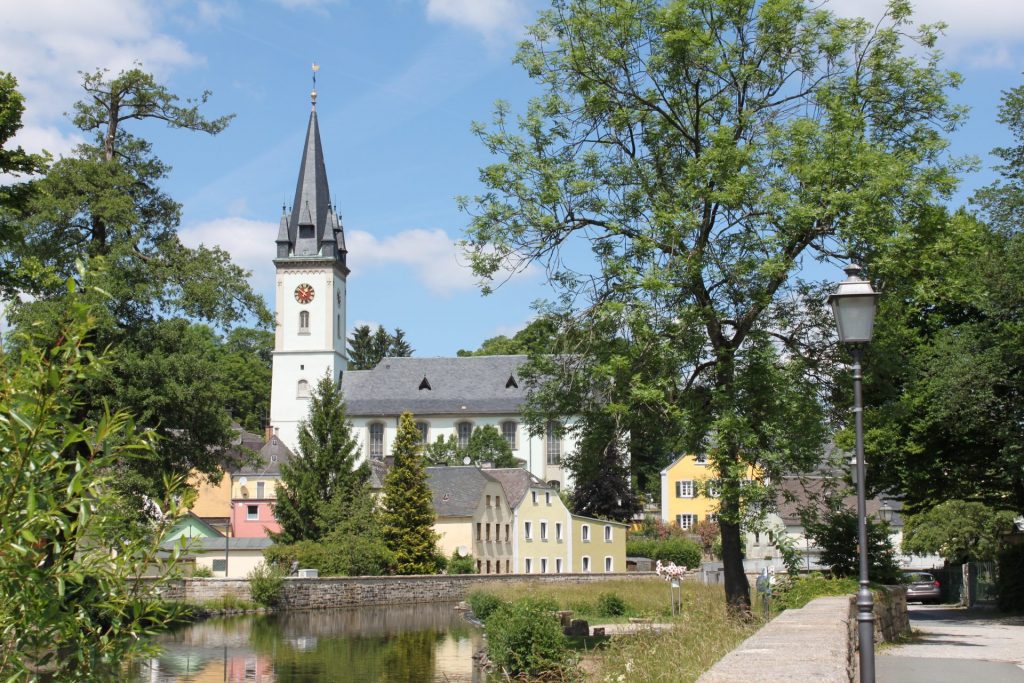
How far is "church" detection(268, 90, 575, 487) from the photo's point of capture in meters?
94.2

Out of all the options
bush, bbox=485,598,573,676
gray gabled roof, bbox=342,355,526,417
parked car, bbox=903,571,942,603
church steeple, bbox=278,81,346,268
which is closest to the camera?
bush, bbox=485,598,573,676

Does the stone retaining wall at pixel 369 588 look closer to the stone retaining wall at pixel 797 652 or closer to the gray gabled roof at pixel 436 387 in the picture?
the stone retaining wall at pixel 797 652

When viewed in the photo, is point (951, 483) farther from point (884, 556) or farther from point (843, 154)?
point (843, 154)

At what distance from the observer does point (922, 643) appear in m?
18.2

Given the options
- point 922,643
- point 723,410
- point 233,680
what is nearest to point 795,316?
point 723,410

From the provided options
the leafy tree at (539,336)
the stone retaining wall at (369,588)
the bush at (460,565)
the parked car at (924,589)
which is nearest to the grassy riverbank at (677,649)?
the leafy tree at (539,336)

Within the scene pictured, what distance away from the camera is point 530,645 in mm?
18297

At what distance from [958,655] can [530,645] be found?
6487 mm

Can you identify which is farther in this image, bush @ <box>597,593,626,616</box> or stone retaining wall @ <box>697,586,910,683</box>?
bush @ <box>597,593,626,616</box>

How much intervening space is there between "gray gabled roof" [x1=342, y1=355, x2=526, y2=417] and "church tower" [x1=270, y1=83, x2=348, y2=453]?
355 centimetres

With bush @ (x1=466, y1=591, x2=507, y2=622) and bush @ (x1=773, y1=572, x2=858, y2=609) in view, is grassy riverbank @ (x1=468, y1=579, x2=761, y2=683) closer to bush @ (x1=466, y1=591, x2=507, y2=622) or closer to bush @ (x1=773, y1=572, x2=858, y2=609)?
bush @ (x1=773, y1=572, x2=858, y2=609)

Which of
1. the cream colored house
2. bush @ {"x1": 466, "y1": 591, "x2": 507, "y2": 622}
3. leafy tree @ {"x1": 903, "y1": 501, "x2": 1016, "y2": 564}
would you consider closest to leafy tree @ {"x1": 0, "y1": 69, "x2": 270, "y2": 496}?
bush @ {"x1": 466, "y1": 591, "x2": 507, "y2": 622}

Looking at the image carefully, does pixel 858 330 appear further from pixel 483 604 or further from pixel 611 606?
pixel 483 604

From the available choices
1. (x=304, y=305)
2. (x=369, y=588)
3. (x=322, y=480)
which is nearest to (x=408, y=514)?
(x=322, y=480)
